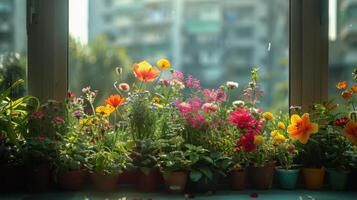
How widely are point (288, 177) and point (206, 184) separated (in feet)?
1.71

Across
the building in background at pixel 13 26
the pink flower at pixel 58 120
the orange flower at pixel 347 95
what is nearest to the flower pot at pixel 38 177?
the pink flower at pixel 58 120

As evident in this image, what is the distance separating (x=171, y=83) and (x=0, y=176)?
3.71 ft

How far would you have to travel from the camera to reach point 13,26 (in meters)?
2.75

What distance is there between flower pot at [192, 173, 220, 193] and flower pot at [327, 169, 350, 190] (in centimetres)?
69

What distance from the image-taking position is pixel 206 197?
225cm

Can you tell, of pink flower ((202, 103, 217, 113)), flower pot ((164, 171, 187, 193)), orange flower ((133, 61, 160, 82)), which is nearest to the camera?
flower pot ((164, 171, 187, 193))

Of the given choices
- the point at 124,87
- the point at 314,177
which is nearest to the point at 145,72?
the point at 124,87

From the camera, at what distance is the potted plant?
2328mm

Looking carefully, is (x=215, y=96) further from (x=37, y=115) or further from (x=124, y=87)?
(x=37, y=115)

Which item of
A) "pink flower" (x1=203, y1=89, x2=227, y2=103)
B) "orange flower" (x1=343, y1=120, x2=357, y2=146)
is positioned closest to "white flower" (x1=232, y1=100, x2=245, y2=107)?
"pink flower" (x1=203, y1=89, x2=227, y2=103)

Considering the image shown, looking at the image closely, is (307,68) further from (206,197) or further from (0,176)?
(0,176)

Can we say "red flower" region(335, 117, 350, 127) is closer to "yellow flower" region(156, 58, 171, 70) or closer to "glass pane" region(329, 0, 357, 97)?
"glass pane" region(329, 0, 357, 97)

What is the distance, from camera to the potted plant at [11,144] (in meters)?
2.33

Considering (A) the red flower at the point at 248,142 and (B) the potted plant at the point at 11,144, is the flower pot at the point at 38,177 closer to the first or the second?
(B) the potted plant at the point at 11,144
